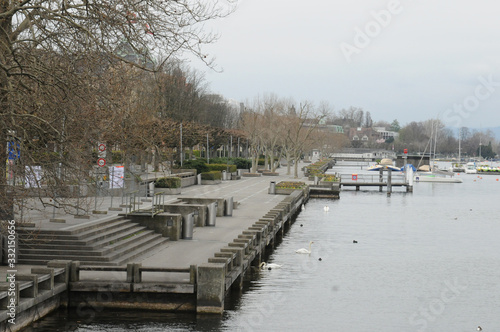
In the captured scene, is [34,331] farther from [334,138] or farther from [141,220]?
[334,138]

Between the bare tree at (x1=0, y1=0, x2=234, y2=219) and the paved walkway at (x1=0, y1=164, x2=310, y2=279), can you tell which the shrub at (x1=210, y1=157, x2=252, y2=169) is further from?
the bare tree at (x1=0, y1=0, x2=234, y2=219)

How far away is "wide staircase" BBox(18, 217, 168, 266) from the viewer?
22.3 m

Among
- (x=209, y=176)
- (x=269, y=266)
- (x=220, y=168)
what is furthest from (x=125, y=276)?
(x=220, y=168)

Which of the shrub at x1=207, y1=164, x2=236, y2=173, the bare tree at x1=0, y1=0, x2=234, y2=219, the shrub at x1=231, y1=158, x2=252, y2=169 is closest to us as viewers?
the bare tree at x1=0, y1=0, x2=234, y2=219

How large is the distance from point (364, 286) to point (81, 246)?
10.6 meters

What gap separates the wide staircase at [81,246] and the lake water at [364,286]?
268 centimetres

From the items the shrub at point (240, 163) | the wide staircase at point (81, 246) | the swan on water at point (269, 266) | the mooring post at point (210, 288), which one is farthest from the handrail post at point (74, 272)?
the shrub at point (240, 163)

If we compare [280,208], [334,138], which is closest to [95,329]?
[280,208]

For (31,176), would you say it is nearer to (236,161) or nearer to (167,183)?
(167,183)

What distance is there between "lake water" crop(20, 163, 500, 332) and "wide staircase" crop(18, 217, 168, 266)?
268cm

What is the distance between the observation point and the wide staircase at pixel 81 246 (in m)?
22.3

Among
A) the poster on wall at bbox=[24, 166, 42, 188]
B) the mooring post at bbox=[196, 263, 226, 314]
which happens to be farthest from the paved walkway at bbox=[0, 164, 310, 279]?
the poster on wall at bbox=[24, 166, 42, 188]

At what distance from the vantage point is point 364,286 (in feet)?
88.0

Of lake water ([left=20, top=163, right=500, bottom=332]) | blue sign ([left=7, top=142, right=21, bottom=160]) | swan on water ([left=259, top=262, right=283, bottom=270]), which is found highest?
blue sign ([left=7, top=142, right=21, bottom=160])
